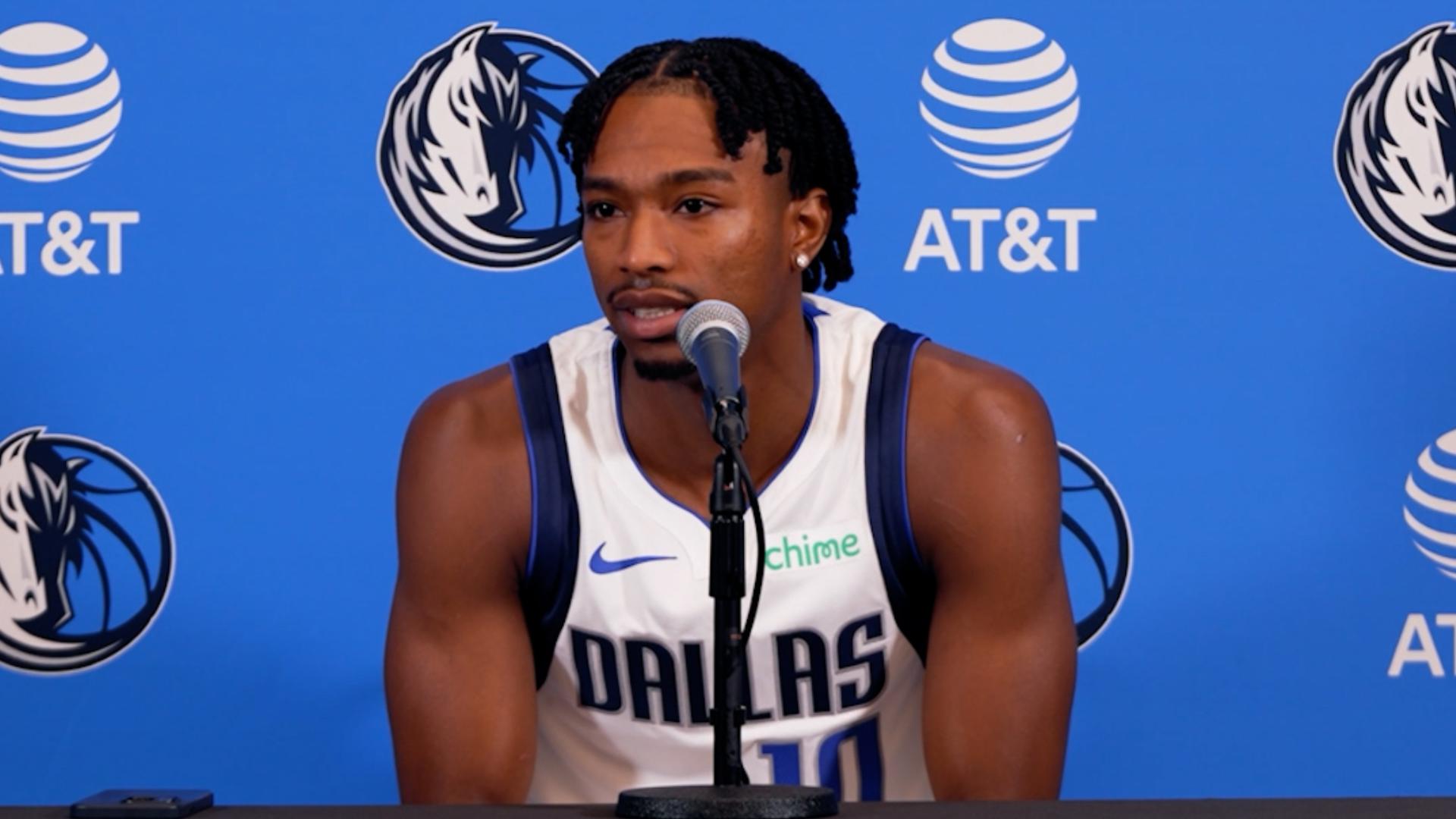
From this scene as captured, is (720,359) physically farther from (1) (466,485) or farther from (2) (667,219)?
(1) (466,485)

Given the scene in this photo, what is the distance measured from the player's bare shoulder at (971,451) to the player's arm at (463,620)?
40cm

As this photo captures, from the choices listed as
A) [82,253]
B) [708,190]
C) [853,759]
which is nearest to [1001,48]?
[708,190]

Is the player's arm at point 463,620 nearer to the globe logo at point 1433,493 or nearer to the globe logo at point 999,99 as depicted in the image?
the globe logo at point 999,99

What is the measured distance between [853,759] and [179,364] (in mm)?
1000

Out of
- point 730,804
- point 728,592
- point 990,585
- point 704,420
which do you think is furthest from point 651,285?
point 730,804

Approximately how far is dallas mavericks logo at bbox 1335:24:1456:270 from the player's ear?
0.76 metres

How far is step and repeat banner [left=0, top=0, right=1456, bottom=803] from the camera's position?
257 centimetres

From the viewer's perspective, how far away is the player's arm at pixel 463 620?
2.08 meters

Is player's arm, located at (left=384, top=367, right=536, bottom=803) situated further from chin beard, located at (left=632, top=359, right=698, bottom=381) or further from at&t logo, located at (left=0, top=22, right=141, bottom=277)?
at&t logo, located at (left=0, top=22, right=141, bottom=277)

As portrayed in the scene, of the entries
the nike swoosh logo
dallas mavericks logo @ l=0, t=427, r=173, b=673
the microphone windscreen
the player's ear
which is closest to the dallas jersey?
the nike swoosh logo

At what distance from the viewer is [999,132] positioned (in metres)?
2.59

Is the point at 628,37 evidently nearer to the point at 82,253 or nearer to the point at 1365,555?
the point at 82,253

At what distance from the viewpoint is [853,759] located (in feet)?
7.07

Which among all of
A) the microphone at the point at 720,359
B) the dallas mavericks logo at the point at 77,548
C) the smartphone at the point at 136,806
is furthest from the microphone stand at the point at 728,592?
the dallas mavericks logo at the point at 77,548
